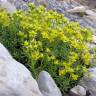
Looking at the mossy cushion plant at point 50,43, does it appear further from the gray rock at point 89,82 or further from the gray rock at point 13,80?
the gray rock at point 13,80

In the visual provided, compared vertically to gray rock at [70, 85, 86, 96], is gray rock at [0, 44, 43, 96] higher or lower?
higher

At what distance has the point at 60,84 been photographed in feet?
17.1

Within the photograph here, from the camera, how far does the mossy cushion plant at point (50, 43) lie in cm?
516

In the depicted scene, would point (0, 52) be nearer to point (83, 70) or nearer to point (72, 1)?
point (83, 70)

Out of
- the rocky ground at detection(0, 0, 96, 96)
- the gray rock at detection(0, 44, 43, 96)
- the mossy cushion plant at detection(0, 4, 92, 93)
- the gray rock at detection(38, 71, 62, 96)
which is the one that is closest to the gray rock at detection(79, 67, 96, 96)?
the mossy cushion plant at detection(0, 4, 92, 93)

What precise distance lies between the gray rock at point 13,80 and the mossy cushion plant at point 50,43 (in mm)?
631

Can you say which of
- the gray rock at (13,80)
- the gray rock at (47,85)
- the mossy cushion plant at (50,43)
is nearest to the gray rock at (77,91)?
the mossy cushion plant at (50,43)

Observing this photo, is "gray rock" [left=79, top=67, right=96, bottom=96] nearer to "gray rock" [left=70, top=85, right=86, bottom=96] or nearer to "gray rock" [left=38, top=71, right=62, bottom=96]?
"gray rock" [left=70, top=85, right=86, bottom=96]

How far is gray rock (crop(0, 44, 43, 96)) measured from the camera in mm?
3953

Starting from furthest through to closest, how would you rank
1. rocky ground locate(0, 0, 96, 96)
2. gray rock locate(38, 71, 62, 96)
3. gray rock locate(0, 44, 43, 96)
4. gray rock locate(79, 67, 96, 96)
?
rocky ground locate(0, 0, 96, 96), gray rock locate(79, 67, 96, 96), gray rock locate(38, 71, 62, 96), gray rock locate(0, 44, 43, 96)

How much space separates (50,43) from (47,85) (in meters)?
0.75

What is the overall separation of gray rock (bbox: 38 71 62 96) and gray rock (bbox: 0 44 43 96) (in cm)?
47

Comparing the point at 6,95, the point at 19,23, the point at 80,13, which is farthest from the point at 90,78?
the point at 80,13

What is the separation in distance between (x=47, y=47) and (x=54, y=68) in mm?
316
